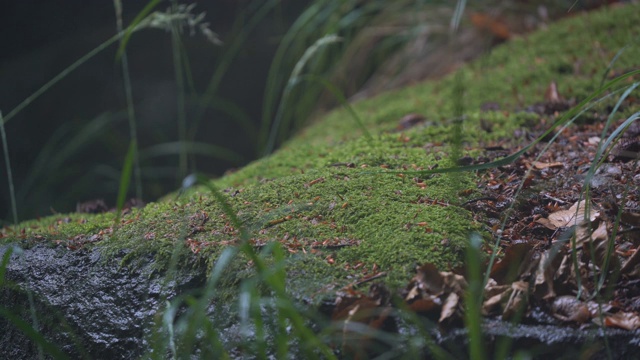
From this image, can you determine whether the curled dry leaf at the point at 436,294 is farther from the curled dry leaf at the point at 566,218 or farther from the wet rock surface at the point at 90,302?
the wet rock surface at the point at 90,302

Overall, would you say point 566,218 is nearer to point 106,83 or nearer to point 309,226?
point 309,226

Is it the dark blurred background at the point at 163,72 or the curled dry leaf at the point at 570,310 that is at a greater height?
the dark blurred background at the point at 163,72

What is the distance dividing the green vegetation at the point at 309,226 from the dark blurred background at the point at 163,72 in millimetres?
1425

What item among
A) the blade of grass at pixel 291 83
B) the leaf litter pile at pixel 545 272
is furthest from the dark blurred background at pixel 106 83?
the leaf litter pile at pixel 545 272

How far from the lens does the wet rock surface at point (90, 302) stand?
1.19 meters

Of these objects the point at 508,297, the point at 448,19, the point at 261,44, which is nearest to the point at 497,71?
Answer: the point at 448,19

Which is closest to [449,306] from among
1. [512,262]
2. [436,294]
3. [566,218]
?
[436,294]

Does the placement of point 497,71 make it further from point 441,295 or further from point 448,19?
point 441,295

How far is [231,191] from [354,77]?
2546 mm

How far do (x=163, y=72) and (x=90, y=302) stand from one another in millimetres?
3494

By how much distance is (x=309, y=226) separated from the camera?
1321 millimetres

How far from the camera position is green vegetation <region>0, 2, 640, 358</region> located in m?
1.01

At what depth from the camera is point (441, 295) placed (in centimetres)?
107

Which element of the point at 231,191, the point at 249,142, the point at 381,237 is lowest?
the point at 381,237
